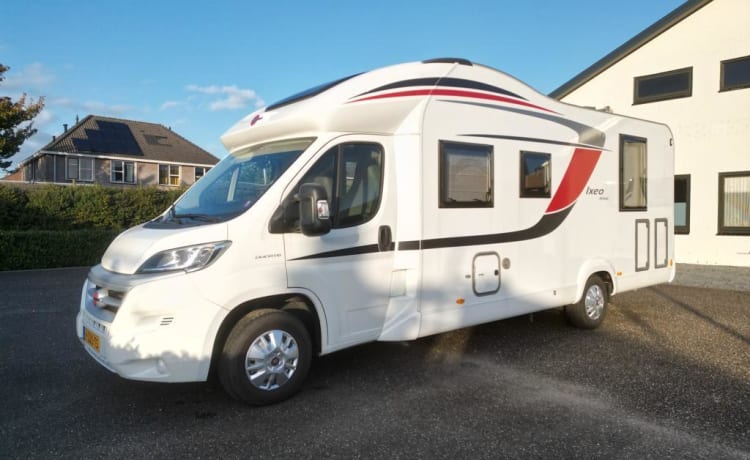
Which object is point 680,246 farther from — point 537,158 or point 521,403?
point 521,403

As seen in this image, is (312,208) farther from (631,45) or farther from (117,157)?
(117,157)

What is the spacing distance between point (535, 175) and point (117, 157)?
34660 millimetres

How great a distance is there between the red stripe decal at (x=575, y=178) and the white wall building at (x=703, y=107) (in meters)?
8.64

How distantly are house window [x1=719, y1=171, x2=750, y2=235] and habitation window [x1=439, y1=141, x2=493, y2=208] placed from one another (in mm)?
10515

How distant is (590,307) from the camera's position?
671 centimetres

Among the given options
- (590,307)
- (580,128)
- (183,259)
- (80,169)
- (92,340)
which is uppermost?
(80,169)

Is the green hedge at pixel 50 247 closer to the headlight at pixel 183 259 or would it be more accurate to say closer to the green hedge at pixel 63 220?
the green hedge at pixel 63 220

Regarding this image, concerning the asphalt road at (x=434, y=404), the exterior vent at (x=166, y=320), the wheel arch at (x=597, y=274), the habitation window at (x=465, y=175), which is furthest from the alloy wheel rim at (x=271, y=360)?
the wheel arch at (x=597, y=274)

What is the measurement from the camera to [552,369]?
17.1 feet

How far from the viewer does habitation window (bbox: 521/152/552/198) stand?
5.77 m

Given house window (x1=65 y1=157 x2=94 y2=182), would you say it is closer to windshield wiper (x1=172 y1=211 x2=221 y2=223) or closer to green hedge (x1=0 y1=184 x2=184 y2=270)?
green hedge (x1=0 y1=184 x2=184 y2=270)

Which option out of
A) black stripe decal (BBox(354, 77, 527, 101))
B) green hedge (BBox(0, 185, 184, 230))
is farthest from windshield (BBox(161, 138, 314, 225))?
green hedge (BBox(0, 185, 184, 230))

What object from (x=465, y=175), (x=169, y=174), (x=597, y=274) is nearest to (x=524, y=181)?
(x=465, y=175)

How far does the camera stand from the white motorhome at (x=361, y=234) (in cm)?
383
